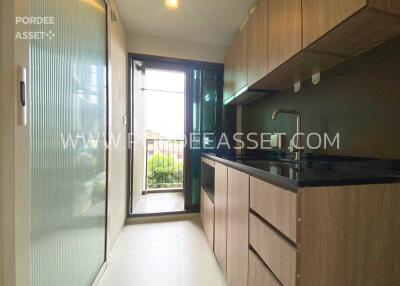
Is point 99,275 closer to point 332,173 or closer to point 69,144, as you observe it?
point 69,144

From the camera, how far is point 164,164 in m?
4.04

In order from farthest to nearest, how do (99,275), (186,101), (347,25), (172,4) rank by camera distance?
(186,101)
(172,4)
(99,275)
(347,25)

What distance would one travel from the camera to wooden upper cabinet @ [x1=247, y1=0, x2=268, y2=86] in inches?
52.8

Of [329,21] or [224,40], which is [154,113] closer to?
[224,40]

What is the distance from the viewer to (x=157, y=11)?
1890 millimetres

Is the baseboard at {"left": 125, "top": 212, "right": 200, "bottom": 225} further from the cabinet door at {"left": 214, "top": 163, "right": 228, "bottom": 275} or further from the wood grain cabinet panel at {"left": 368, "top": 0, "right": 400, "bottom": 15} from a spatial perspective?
the wood grain cabinet panel at {"left": 368, "top": 0, "right": 400, "bottom": 15}

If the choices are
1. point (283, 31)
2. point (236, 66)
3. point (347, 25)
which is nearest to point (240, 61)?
point (236, 66)

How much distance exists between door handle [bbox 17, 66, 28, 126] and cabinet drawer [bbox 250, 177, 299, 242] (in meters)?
0.99

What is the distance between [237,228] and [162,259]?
2.99ft

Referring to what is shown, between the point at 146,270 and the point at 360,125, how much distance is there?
180cm

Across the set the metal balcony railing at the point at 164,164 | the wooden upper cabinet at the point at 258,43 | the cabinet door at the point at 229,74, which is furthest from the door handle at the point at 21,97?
the metal balcony railing at the point at 164,164

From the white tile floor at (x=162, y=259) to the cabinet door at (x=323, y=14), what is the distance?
1672mm

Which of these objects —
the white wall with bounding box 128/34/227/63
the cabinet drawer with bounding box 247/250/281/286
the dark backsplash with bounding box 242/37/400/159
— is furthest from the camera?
the white wall with bounding box 128/34/227/63

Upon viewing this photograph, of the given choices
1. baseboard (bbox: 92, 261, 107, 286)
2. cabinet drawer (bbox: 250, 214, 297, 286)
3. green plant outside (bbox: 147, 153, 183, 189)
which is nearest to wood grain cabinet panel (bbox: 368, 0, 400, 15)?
cabinet drawer (bbox: 250, 214, 297, 286)
